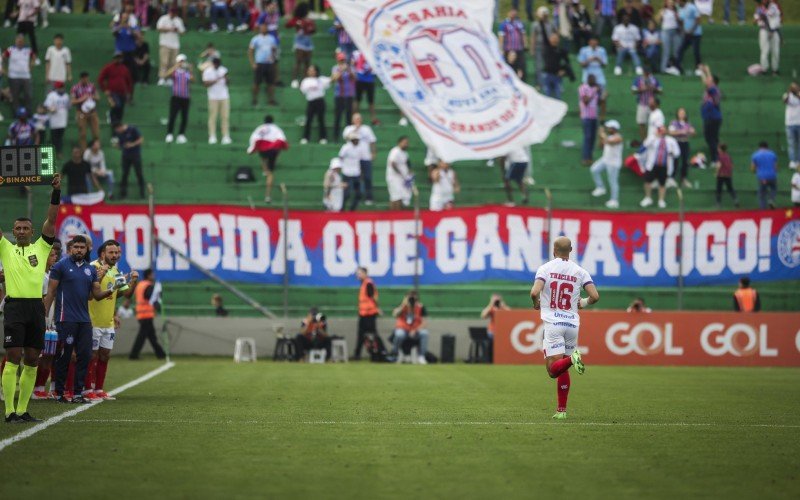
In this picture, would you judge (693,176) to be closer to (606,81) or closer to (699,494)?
(606,81)

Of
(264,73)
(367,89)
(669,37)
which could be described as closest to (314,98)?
(367,89)

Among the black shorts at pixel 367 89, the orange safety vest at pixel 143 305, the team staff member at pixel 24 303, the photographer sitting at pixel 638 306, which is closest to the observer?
the team staff member at pixel 24 303

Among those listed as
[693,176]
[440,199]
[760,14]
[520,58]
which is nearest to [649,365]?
[440,199]

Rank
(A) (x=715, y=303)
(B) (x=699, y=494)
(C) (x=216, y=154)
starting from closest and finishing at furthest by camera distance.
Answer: (B) (x=699, y=494)
(A) (x=715, y=303)
(C) (x=216, y=154)

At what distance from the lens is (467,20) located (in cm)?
3369

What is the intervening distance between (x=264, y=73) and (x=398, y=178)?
7.57 metres

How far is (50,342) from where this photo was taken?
17.5 meters

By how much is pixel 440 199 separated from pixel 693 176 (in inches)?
330

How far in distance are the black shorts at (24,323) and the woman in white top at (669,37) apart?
30176mm

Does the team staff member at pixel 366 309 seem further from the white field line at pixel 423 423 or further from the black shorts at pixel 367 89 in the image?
the white field line at pixel 423 423

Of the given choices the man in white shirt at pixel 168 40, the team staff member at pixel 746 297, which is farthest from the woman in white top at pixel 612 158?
the man in white shirt at pixel 168 40

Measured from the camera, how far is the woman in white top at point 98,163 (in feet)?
114

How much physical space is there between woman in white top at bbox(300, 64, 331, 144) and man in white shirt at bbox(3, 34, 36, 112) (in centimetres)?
763

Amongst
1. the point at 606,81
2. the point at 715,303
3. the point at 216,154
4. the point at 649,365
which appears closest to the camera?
the point at 649,365
